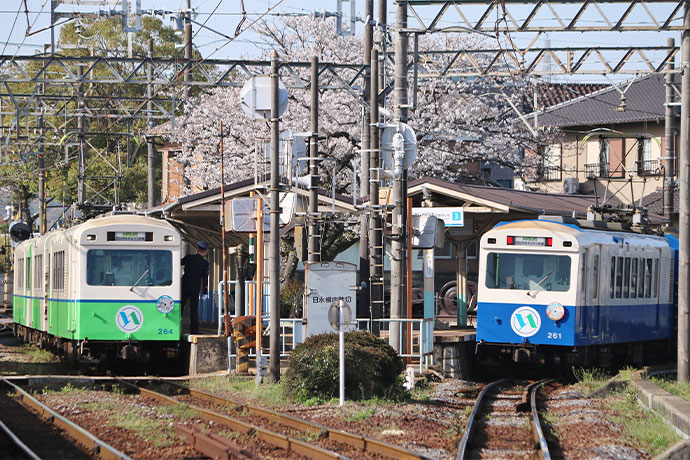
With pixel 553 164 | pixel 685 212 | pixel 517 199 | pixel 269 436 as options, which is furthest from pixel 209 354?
pixel 553 164

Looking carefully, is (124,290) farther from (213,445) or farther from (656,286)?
(656,286)

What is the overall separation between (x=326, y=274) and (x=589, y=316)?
4797 millimetres

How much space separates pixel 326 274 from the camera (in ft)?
53.9

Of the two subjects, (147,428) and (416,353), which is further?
(416,353)

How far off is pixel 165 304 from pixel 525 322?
6111 mm

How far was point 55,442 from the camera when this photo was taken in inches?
396

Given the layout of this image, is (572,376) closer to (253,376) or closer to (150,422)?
(253,376)

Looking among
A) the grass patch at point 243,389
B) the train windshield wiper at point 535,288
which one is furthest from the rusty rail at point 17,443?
the train windshield wiper at point 535,288

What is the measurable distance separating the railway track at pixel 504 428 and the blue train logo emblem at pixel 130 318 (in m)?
5.91

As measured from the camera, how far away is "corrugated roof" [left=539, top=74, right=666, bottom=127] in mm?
40594

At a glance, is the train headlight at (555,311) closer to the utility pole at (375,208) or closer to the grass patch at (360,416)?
the utility pole at (375,208)

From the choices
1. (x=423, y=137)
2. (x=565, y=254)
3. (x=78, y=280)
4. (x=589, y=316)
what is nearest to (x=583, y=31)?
(x=565, y=254)

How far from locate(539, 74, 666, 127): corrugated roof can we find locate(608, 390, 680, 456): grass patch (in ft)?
90.9

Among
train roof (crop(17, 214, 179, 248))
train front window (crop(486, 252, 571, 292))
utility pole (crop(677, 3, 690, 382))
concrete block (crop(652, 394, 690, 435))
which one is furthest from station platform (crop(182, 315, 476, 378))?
concrete block (crop(652, 394, 690, 435))
